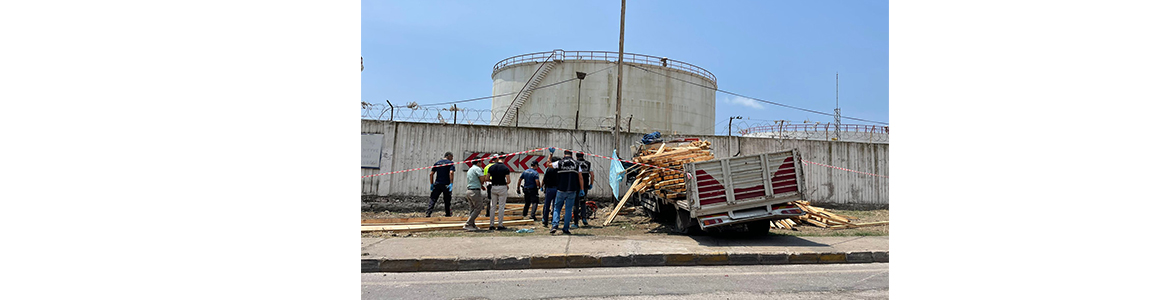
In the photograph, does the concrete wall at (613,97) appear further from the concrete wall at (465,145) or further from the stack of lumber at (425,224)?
the stack of lumber at (425,224)

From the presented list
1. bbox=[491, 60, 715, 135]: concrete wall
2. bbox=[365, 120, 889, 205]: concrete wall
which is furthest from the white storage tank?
bbox=[365, 120, 889, 205]: concrete wall

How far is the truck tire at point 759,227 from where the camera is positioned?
860 cm

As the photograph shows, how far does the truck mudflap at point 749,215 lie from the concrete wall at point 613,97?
538 inches

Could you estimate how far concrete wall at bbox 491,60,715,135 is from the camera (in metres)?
22.9

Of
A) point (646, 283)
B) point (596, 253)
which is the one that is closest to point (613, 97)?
point (596, 253)

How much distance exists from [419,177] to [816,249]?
9.81m

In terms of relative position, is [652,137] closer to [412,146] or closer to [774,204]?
[774,204]

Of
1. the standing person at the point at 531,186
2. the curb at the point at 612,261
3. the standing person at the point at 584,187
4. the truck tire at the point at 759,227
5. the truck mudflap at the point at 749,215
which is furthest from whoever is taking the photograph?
the standing person at the point at 531,186

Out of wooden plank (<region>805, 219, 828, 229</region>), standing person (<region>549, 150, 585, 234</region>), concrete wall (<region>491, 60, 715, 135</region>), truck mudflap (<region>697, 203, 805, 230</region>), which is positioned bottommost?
wooden plank (<region>805, 219, 828, 229</region>)

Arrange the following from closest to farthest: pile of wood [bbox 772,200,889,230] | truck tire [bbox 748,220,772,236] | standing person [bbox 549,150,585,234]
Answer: truck tire [bbox 748,220,772,236], standing person [bbox 549,150,585,234], pile of wood [bbox 772,200,889,230]

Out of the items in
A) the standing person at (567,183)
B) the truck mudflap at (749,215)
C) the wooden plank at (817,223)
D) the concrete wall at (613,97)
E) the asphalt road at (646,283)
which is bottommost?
the asphalt road at (646,283)

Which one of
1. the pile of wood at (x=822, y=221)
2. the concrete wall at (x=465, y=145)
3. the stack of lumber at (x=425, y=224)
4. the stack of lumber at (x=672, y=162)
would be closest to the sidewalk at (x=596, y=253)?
the stack of lumber at (x=672, y=162)

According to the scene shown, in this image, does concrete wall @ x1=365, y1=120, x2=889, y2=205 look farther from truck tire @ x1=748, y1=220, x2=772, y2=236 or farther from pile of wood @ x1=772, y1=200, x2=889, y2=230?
truck tire @ x1=748, y1=220, x2=772, y2=236

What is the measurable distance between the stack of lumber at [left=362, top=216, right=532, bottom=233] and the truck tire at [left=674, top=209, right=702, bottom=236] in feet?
10.3
